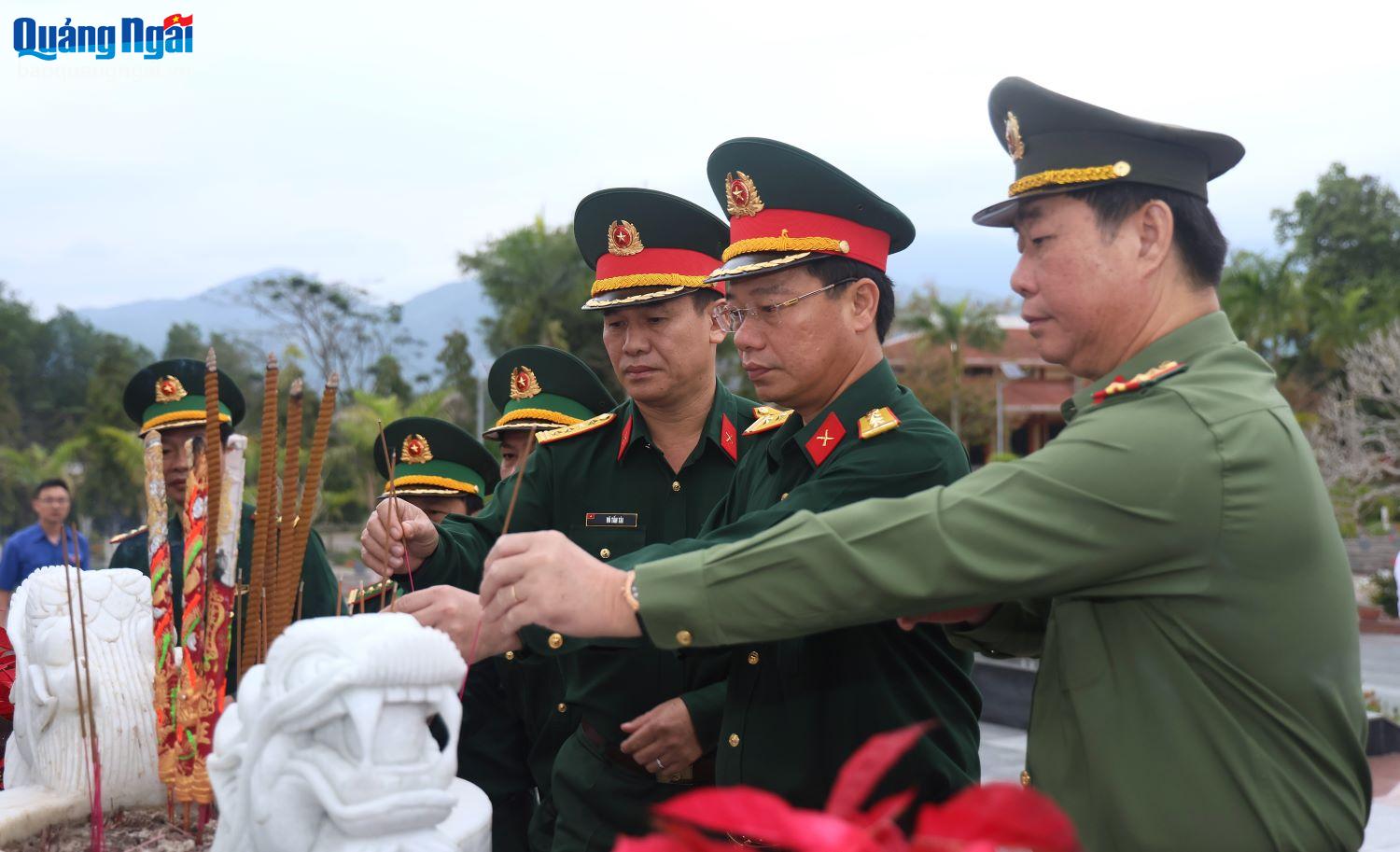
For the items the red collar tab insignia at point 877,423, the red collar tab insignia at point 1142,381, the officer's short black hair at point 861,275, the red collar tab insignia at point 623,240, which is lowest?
the red collar tab insignia at point 877,423

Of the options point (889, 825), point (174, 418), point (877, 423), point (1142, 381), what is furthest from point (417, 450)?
point (889, 825)

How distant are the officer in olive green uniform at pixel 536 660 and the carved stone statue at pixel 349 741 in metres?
0.82

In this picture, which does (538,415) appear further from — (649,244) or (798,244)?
(798,244)

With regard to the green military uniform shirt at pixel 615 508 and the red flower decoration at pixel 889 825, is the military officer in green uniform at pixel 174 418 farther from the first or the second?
the red flower decoration at pixel 889 825

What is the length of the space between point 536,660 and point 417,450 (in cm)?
191

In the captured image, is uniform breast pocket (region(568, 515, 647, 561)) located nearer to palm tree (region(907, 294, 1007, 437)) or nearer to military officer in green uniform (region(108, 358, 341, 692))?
military officer in green uniform (region(108, 358, 341, 692))

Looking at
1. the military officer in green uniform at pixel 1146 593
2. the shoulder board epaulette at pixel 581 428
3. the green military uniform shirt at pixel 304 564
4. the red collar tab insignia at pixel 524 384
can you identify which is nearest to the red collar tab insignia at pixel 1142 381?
the military officer in green uniform at pixel 1146 593

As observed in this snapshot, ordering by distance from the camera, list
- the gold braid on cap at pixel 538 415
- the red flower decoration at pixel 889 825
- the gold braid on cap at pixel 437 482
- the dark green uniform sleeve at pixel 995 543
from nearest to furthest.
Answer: the red flower decoration at pixel 889 825 → the dark green uniform sleeve at pixel 995 543 → the gold braid on cap at pixel 538 415 → the gold braid on cap at pixel 437 482

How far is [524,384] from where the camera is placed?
520 centimetres

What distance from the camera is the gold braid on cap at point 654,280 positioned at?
3.58m

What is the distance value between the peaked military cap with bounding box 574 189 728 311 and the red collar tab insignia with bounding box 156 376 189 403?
6.74 feet

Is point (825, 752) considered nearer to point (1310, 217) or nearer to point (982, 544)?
point (982, 544)

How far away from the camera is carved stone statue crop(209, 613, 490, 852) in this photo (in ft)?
5.49

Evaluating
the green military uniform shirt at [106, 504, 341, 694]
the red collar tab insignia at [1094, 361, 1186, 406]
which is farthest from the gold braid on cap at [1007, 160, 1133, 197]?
the green military uniform shirt at [106, 504, 341, 694]
